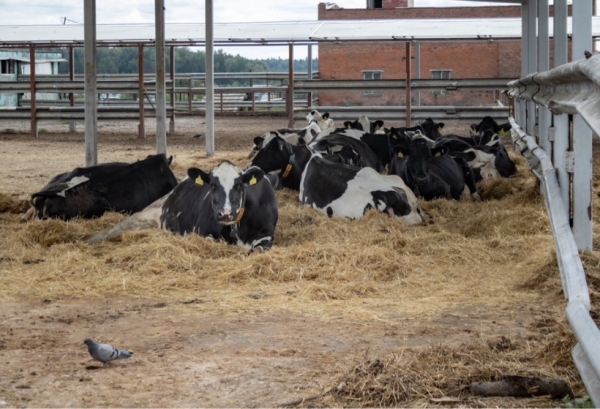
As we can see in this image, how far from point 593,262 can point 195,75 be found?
38.1 metres

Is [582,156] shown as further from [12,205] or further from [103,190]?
[12,205]

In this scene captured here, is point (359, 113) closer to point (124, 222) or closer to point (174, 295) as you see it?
point (124, 222)

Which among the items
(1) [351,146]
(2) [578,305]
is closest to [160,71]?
(1) [351,146]

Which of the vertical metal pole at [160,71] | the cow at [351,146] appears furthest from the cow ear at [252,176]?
the vertical metal pole at [160,71]

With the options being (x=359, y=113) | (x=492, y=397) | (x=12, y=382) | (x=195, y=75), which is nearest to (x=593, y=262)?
(x=492, y=397)

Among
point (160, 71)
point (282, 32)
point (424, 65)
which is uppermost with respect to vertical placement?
point (282, 32)

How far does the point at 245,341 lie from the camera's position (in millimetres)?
5711

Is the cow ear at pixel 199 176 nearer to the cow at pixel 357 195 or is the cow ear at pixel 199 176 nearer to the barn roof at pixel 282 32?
the cow at pixel 357 195

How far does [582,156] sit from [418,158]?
6898 mm

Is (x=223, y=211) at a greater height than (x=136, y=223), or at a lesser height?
greater

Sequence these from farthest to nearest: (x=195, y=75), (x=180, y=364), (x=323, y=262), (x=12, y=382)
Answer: (x=195, y=75), (x=323, y=262), (x=180, y=364), (x=12, y=382)

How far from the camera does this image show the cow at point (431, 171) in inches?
529

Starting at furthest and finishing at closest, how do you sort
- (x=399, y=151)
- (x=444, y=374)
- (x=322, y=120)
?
(x=322, y=120) → (x=399, y=151) → (x=444, y=374)

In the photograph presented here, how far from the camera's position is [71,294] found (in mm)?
7312
